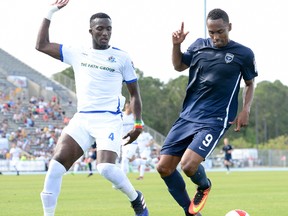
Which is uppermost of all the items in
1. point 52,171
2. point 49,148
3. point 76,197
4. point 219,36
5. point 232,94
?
point 219,36

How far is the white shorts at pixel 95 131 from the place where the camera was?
940 cm

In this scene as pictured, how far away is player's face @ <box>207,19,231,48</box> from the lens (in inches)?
372

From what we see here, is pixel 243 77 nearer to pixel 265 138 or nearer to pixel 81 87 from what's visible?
pixel 81 87

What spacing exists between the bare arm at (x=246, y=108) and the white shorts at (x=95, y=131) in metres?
1.59

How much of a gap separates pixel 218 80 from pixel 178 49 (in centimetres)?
70

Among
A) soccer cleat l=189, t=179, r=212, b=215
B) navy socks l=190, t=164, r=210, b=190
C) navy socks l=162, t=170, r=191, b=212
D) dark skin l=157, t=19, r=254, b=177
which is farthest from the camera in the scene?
navy socks l=162, t=170, r=191, b=212

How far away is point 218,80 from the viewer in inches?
377

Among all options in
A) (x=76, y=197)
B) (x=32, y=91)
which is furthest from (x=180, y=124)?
(x=32, y=91)

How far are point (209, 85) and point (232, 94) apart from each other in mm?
341

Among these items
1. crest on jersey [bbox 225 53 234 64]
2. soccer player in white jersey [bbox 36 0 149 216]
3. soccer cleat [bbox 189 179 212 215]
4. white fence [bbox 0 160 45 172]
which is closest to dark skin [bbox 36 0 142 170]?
soccer player in white jersey [bbox 36 0 149 216]

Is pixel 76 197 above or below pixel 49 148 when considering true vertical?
above

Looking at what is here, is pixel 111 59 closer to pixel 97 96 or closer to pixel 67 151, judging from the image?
pixel 97 96

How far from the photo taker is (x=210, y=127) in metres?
9.58

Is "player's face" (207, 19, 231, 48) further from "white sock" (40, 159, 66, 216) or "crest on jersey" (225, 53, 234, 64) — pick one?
"white sock" (40, 159, 66, 216)
